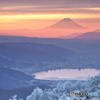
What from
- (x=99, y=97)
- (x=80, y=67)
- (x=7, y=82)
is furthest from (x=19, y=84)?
(x=99, y=97)

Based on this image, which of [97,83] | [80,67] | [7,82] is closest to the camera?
[97,83]

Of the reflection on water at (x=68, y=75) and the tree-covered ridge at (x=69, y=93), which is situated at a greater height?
the reflection on water at (x=68, y=75)

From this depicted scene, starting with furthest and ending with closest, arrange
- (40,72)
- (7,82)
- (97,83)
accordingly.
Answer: (40,72)
(7,82)
(97,83)

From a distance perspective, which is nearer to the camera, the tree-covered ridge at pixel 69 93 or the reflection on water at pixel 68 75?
the tree-covered ridge at pixel 69 93

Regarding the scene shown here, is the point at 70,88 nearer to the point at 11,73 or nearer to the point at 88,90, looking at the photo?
the point at 88,90

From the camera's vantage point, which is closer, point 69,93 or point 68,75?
point 69,93

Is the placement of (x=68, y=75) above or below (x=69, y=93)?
above

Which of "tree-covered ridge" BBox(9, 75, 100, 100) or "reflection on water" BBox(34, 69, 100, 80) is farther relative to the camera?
"reflection on water" BBox(34, 69, 100, 80)

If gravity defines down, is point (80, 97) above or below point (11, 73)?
below


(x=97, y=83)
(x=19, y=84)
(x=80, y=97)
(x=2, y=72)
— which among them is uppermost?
(x=2, y=72)

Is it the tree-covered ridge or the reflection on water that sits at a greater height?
the reflection on water

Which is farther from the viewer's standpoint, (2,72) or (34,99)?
(2,72)
